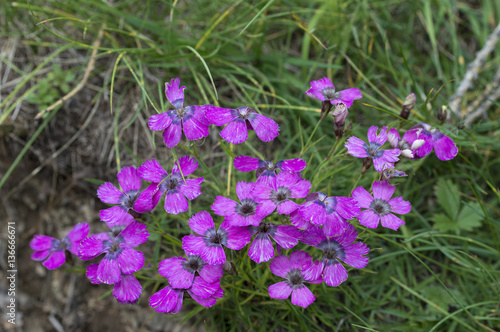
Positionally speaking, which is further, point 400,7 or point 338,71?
point 400,7

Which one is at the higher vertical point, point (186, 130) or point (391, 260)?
point (186, 130)

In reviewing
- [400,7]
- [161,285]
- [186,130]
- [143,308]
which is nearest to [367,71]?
[400,7]

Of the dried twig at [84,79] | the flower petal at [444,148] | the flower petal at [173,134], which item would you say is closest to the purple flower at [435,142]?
the flower petal at [444,148]

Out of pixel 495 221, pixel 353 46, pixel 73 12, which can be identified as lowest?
pixel 495 221

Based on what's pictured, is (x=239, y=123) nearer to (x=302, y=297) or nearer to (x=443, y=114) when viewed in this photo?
(x=302, y=297)

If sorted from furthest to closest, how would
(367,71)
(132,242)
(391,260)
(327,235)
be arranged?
(367,71) → (391,260) → (132,242) → (327,235)

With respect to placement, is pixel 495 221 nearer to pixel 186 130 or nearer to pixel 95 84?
pixel 186 130

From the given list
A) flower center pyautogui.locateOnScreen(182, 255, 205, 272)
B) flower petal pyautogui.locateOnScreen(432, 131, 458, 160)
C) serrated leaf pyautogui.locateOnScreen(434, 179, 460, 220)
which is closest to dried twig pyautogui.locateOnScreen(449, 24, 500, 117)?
serrated leaf pyautogui.locateOnScreen(434, 179, 460, 220)
